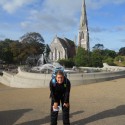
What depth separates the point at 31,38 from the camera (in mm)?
92000

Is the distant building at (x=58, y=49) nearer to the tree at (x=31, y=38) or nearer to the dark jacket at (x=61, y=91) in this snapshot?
the tree at (x=31, y=38)

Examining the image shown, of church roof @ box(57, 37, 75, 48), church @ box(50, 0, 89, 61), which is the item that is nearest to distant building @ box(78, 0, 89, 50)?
church @ box(50, 0, 89, 61)

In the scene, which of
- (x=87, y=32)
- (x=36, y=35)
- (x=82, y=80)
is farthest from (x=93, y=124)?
(x=87, y=32)

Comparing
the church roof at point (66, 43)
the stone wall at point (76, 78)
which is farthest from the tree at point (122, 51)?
A: the stone wall at point (76, 78)

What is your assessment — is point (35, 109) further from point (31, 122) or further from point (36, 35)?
point (36, 35)

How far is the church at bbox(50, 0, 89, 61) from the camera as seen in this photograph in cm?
10979

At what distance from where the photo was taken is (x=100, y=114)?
10.1 meters

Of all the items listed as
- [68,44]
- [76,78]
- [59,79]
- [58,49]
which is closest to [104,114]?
[59,79]

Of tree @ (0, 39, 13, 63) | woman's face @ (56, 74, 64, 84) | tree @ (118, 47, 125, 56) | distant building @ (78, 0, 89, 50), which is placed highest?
distant building @ (78, 0, 89, 50)

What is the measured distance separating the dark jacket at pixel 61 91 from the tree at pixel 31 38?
83.3m

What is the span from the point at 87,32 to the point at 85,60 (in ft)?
227

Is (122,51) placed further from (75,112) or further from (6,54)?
(75,112)

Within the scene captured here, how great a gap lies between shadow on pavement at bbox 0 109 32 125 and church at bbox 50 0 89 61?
95.5 meters

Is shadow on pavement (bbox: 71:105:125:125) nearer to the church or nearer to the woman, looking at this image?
the woman
